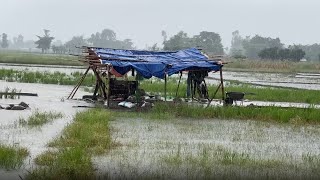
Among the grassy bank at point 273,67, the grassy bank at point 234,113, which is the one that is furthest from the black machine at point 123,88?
the grassy bank at point 273,67

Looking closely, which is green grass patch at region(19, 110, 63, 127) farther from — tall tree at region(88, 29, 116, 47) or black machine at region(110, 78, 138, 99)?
tall tree at region(88, 29, 116, 47)

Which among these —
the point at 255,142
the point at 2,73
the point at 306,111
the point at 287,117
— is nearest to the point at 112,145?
the point at 255,142

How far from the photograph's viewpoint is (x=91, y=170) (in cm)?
702

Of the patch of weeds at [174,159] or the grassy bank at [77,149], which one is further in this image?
the patch of weeds at [174,159]

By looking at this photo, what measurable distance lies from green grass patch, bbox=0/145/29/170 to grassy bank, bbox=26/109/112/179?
0.31m

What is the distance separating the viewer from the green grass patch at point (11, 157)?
7.10 metres

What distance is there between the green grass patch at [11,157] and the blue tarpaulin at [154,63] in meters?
8.83

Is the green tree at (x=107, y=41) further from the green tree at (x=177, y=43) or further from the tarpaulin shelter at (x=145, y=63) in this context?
the tarpaulin shelter at (x=145, y=63)

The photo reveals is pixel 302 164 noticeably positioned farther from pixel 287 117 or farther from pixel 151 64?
pixel 151 64

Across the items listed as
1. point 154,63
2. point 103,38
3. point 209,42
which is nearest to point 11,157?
point 154,63

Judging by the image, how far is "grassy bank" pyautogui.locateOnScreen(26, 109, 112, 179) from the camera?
6684mm

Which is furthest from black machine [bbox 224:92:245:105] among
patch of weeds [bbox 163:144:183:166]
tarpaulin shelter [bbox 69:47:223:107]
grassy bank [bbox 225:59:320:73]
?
grassy bank [bbox 225:59:320:73]

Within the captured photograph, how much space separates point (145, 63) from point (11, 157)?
980 cm

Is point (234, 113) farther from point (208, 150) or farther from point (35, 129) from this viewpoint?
point (35, 129)
